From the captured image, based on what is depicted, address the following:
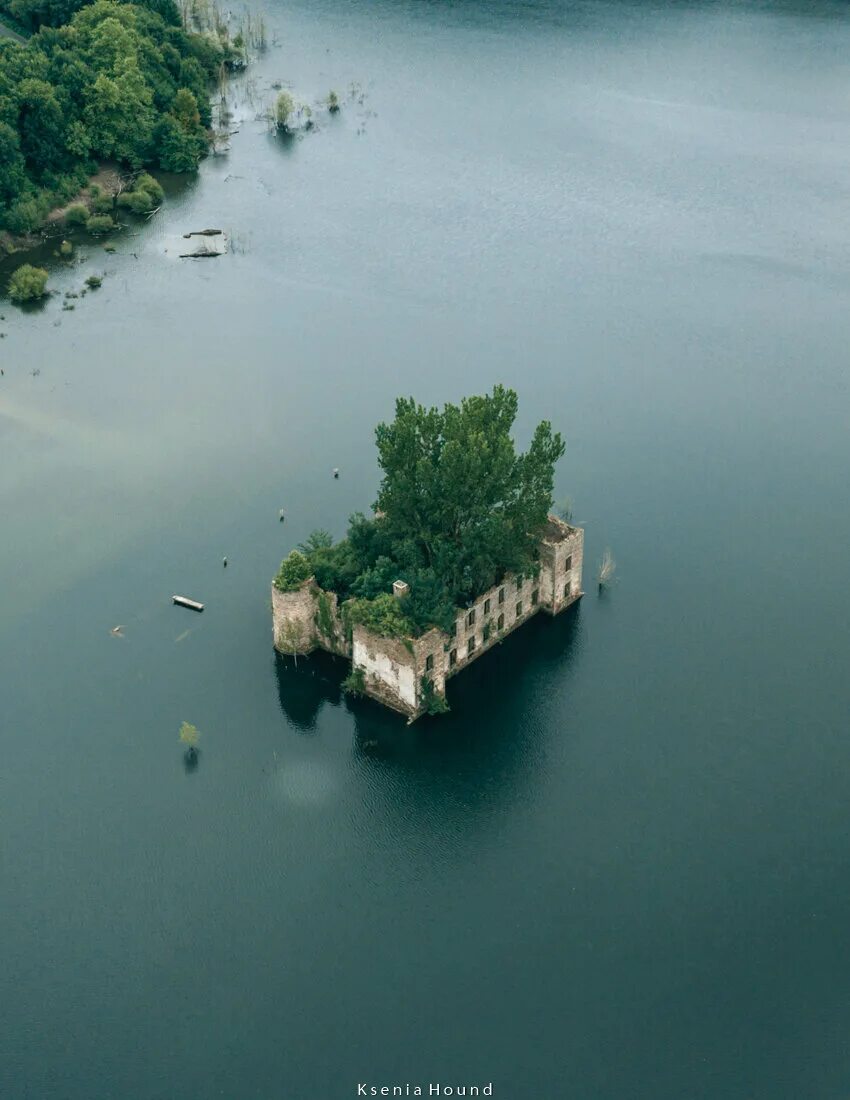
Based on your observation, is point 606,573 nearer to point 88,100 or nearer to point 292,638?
point 292,638

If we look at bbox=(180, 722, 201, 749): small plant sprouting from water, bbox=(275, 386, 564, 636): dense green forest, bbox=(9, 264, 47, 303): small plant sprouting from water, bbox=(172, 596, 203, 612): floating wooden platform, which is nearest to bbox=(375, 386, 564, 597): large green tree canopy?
bbox=(275, 386, 564, 636): dense green forest

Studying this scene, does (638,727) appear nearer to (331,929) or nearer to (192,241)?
(331,929)

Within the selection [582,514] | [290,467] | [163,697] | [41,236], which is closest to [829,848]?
[582,514]

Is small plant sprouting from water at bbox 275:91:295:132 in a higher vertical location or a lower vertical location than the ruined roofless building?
higher

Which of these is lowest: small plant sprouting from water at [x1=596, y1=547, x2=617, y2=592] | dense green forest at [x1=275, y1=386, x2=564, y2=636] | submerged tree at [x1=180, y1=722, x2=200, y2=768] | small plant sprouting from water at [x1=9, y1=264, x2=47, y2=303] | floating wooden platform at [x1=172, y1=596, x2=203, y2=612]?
submerged tree at [x1=180, y1=722, x2=200, y2=768]

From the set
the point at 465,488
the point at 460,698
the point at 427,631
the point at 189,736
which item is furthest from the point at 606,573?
the point at 189,736

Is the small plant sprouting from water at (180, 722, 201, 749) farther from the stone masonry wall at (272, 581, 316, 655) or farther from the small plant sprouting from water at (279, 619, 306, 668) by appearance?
the stone masonry wall at (272, 581, 316, 655)
